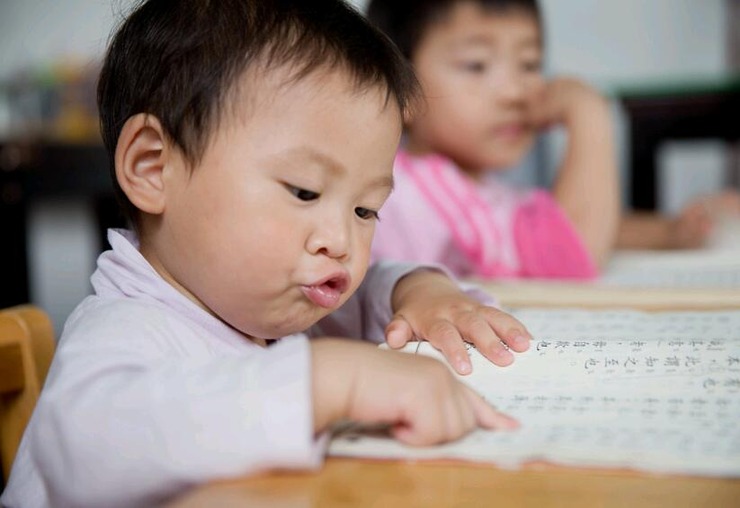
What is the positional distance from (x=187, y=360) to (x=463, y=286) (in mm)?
Result: 415

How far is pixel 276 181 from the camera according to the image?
681 mm

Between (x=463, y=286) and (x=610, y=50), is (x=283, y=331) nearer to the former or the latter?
(x=463, y=286)

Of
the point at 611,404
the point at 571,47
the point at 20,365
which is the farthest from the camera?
the point at 571,47

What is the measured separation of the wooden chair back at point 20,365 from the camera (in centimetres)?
81

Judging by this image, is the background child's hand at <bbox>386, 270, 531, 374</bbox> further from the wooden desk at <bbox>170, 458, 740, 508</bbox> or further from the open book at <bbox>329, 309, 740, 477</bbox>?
the wooden desk at <bbox>170, 458, 740, 508</bbox>

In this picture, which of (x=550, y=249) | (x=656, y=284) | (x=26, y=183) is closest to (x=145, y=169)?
(x=656, y=284)

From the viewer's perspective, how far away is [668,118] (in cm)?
264

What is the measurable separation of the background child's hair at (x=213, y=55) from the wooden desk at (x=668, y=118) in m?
2.00

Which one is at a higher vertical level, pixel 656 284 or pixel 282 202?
pixel 282 202

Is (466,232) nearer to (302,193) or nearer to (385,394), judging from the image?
(302,193)

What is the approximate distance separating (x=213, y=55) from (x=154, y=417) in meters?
0.30

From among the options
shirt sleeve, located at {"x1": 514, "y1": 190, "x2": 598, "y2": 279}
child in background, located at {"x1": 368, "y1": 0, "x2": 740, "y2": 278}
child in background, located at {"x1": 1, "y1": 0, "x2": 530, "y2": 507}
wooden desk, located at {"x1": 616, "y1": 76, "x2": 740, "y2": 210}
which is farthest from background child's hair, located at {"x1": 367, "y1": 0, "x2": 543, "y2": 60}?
wooden desk, located at {"x1": 616, "y1": 76, "x2": 740, "y2": 210}

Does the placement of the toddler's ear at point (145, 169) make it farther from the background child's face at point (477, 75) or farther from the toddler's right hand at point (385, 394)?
the background child's face at point (477, 75)

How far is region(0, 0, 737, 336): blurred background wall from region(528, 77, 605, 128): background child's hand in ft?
5.43
